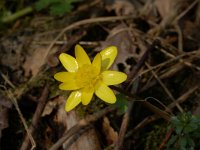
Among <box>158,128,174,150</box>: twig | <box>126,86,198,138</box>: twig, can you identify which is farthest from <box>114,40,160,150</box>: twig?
<box>158,128,174,150</box>: twig

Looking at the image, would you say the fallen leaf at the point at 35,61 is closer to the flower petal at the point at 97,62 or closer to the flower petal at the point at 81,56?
the flower petal at the point at 81,56

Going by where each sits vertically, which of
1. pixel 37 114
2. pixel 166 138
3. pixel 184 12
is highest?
pixel 37 114

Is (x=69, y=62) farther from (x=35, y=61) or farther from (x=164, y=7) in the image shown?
(x=164, y=7)

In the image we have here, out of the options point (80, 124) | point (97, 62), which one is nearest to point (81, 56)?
point (97, 62)

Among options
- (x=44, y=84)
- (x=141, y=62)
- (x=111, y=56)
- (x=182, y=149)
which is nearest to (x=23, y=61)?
(x=44, y=84)

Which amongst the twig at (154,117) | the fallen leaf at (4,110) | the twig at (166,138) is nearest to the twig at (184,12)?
the twig at (154,117)

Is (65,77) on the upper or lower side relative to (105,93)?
upper
